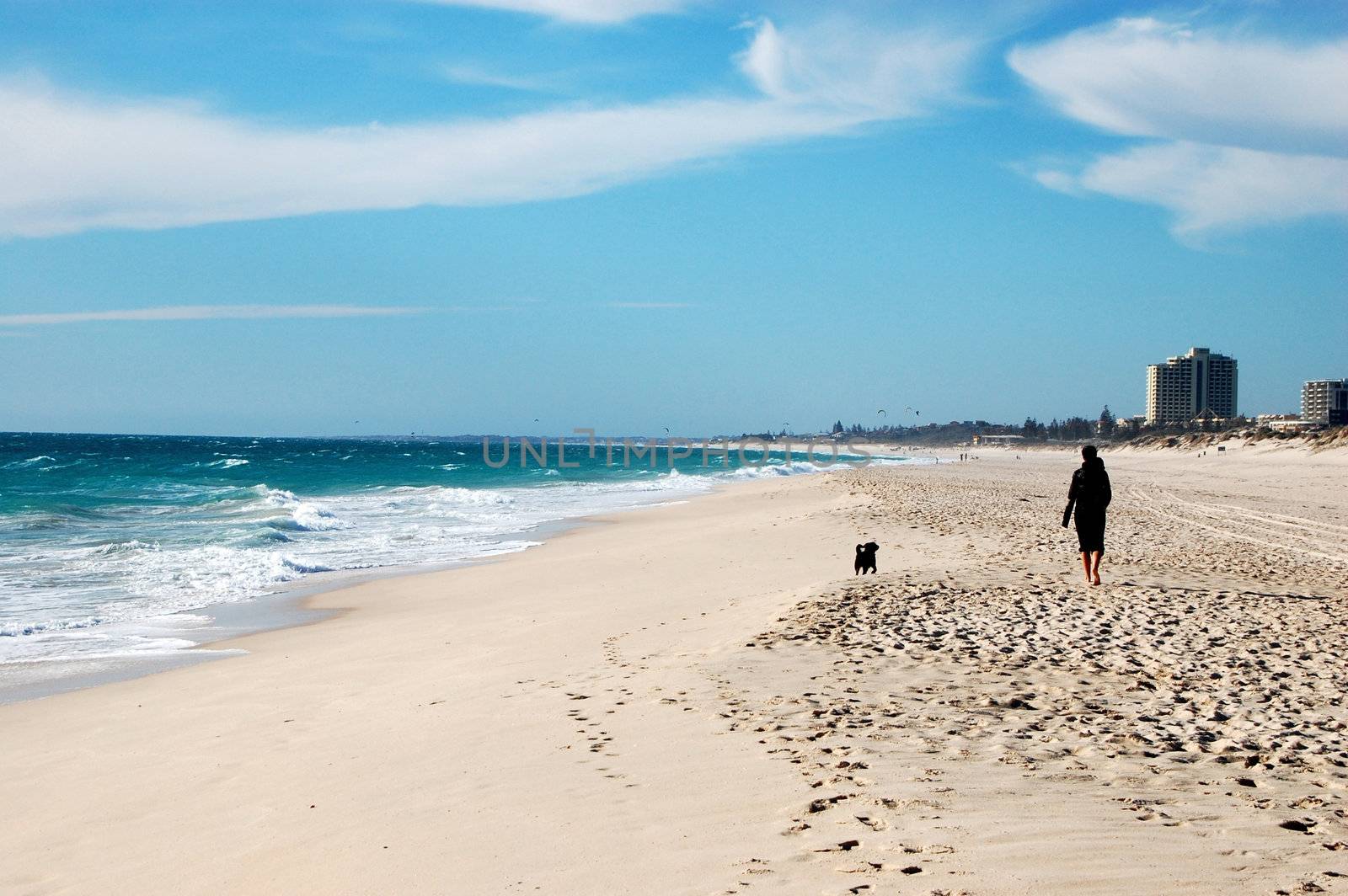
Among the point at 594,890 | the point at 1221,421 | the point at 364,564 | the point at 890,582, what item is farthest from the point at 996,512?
the point at 1221,421

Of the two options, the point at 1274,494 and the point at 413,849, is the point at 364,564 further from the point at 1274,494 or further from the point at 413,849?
the point at 1274,494

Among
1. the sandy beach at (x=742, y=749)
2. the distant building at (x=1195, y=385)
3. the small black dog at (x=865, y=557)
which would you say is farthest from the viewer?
the distant building at (x=1195, y=385)

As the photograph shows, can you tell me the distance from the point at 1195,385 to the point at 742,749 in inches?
8088

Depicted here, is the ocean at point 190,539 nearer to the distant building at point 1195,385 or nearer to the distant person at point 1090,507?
the distant person at point 1090,507

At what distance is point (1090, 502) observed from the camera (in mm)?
11578

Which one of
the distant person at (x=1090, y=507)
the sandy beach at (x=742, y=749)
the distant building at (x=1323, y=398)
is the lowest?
the sandy beach at (x=742, y=749)

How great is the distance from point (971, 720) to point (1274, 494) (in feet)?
107

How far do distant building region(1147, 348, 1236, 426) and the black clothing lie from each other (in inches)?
7580

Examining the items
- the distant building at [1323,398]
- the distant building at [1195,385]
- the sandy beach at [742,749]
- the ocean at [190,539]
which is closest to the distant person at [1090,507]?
the sandy beach at [742,749]

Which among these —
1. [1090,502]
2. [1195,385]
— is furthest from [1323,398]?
[1090,502]

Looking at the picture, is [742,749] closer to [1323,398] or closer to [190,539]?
[190,539]

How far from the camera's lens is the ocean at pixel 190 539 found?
12.2 metres

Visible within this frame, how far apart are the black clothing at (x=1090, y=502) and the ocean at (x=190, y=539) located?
417 inches

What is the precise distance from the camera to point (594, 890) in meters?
3.95
